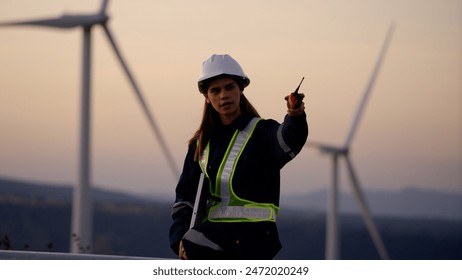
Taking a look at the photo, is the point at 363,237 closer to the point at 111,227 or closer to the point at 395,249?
the point at 395,249

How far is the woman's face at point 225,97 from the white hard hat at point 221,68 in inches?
2.3

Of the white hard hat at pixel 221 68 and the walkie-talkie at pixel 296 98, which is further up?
the white hard hat at pixel 221 68

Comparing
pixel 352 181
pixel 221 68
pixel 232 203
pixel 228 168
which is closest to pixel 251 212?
pixel 232 203

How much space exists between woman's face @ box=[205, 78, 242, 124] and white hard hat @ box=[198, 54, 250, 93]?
58 mm

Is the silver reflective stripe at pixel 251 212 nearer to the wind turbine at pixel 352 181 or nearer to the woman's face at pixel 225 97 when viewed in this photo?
the woman's face at pixel 225 97

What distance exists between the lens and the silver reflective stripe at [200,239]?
6.20 meters

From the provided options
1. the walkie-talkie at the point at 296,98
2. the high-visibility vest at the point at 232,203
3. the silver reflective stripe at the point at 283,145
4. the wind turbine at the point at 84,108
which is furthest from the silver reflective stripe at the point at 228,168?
the wind turbine at the point at 84,108

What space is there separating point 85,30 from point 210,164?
1891 cm

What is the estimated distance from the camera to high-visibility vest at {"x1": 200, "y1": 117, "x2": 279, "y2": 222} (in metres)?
6.15

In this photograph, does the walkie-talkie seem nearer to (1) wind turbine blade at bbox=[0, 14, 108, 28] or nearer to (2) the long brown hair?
(2) the long brown hair

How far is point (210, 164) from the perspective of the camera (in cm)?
634

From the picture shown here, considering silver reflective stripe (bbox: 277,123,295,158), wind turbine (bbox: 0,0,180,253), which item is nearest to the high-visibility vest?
silver reflective stripe (bbox: 277,123,295,158)

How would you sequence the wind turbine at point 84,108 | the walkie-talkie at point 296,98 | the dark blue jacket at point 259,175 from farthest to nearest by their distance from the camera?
the wind turbine at point 84,108 → the dark blue jacket at point 259,175 → the walkie-talkie at point 296,98
